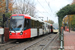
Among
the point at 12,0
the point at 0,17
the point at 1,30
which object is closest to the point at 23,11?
the point at 12,0

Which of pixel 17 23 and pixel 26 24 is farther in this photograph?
pixel 26 24

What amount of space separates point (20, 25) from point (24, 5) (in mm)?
15795

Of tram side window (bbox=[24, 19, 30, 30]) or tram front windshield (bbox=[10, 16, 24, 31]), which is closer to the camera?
tram front windshield (bbox=[10, 16, 24, 31])

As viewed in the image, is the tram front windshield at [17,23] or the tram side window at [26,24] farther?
the tram side window at [26,24]

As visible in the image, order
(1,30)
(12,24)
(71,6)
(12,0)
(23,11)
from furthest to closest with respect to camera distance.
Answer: (23,11) → (12,0) → (71,6) → (12,24) → (1,30)

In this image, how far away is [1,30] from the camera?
12961 millimetres

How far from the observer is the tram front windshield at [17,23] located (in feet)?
44.9

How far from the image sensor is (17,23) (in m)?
13.9

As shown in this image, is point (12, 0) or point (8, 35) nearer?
point (8, 35)

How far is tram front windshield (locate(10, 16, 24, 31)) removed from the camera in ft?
44.9

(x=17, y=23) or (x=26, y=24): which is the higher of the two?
A: (x=17, y=23)

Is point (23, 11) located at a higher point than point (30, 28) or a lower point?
higher

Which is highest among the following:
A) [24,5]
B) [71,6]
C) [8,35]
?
[24,5]

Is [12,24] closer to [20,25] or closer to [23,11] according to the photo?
[20,25]
